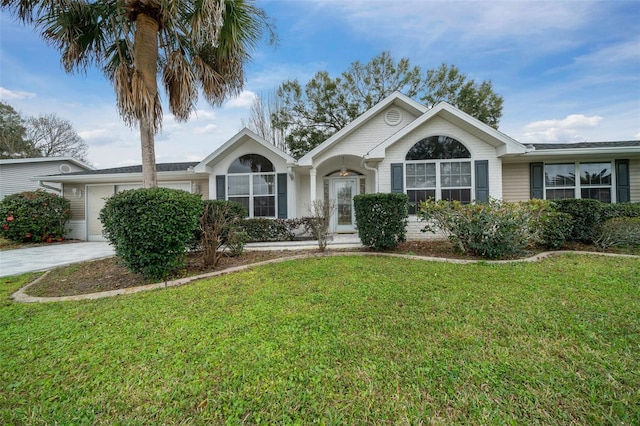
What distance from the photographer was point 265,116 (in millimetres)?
19172

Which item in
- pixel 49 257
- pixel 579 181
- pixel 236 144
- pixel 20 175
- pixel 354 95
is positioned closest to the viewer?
pixel 49 257

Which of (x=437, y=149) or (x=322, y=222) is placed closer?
(x=322, y=222)

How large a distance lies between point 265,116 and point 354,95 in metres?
6.96

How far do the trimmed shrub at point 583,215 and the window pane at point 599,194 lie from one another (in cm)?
287

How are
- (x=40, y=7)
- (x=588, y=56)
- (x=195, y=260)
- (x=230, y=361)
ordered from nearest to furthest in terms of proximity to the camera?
(x=230, y=361), (x=40, y=7), (x=195, y=260), (x=588, y=56)

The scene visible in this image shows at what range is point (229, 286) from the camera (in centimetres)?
449

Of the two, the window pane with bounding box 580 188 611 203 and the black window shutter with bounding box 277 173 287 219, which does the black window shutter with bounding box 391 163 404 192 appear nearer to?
the black window shutter with bounding box 277 173 287 219

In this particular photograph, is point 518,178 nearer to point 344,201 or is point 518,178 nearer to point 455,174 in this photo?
point 455,174

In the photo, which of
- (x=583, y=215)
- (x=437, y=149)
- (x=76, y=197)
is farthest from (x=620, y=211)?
(x=76, y=197)

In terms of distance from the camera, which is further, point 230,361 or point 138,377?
point 230,361

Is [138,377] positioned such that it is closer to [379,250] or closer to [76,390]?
[76,390]

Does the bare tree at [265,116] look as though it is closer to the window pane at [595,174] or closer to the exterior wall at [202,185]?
the exterior wall at [202,185]

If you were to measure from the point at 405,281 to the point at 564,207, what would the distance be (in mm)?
5851

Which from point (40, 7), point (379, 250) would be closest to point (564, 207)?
point (379, 250)
